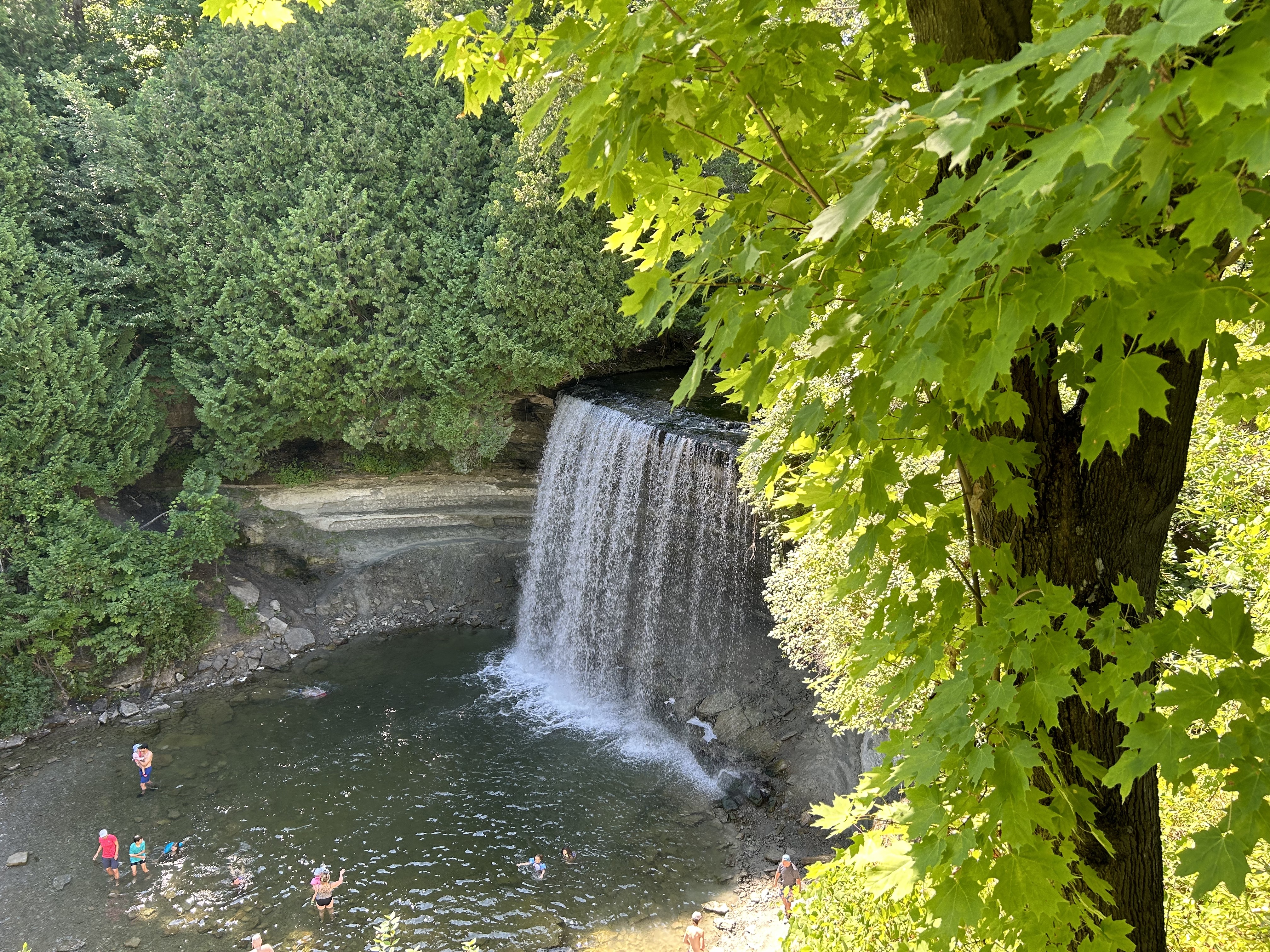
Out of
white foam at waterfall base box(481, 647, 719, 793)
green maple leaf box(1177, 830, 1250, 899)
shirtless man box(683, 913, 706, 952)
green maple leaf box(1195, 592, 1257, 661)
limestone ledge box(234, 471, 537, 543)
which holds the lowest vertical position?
shirtless man box(683, 913, 706, 952)

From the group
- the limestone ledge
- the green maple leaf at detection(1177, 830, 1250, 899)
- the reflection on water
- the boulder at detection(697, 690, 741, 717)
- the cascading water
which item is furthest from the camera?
the limestone ledge

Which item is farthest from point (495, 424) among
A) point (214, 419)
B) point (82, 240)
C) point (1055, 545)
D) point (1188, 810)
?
point (1055, 545)

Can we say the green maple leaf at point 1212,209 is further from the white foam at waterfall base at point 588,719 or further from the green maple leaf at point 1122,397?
the white foam at waterfall base at point 588,719

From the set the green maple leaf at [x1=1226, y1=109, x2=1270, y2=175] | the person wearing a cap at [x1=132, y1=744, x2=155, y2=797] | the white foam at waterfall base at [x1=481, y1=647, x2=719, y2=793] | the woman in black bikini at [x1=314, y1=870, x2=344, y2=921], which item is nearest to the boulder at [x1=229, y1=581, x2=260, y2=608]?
the person wearing a cap at [x1=132, y1=744, x2=155, y2=797]

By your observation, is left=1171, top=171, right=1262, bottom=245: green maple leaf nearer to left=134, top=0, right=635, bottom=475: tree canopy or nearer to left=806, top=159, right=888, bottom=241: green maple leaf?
left=806, top=159, right=888, bottom=241: green maple leaf

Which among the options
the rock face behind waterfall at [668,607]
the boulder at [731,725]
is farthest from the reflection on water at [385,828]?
the rock face behind waterfall at [668,607]

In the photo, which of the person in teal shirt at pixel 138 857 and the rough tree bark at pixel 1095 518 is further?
the person in teal shirt at pixel 138 857

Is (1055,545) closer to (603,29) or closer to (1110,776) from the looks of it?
(1110,776)

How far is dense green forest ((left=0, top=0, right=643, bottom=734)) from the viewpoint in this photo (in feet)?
47.8

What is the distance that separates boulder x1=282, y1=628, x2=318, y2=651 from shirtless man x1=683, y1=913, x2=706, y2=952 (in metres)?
11.0

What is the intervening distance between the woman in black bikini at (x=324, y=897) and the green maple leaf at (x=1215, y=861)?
1057 cm

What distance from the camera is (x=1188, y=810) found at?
486cm

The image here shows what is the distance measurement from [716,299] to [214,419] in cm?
1703

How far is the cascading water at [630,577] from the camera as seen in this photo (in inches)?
534
